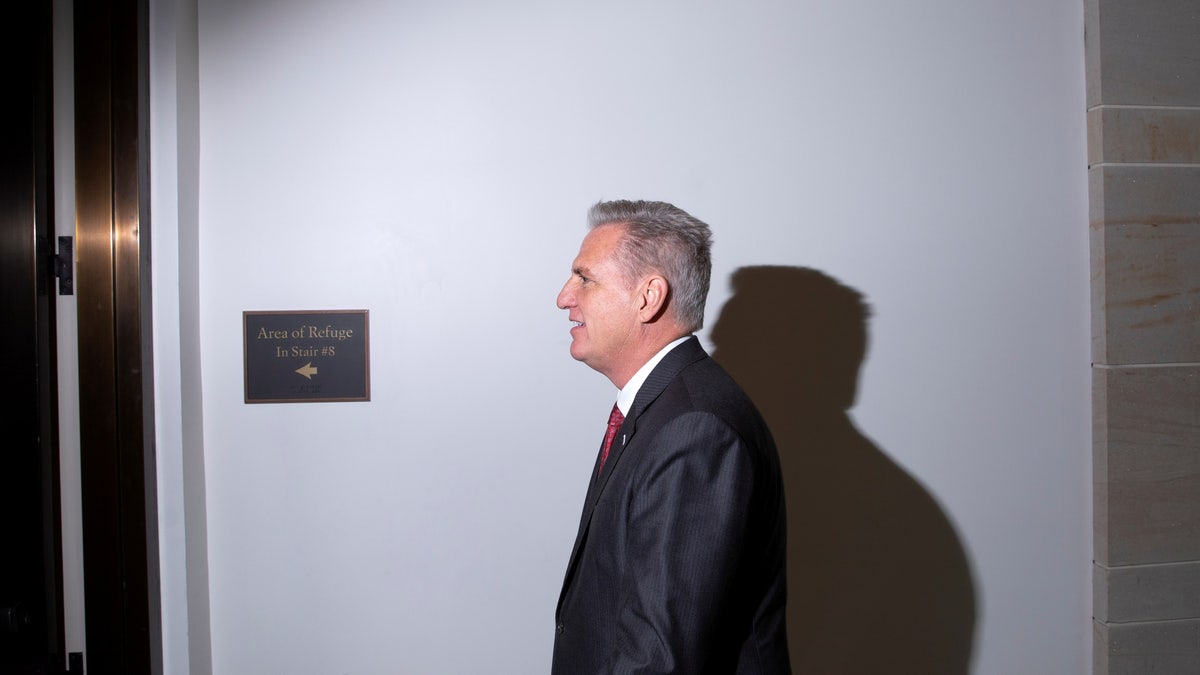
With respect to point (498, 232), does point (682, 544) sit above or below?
below

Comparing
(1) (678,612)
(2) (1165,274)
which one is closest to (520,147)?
(1) (678,612)

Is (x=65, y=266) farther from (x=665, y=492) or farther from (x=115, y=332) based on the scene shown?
(x=665, y=492)

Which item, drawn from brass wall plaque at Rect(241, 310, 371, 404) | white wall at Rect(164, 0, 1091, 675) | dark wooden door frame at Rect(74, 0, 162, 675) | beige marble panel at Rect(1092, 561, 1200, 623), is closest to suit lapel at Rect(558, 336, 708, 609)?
white wall at Rect(164, 0, 1091, 675)

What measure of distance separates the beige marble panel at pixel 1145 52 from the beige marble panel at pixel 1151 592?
123 centimetres

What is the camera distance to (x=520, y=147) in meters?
1.97

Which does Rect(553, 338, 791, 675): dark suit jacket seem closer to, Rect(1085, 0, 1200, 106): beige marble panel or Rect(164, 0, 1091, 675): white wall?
Rect(164, 0, 1091, 675): white wall

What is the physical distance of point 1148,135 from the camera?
6.98 feet

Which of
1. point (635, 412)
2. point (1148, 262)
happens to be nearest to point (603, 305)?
point (635, 412)

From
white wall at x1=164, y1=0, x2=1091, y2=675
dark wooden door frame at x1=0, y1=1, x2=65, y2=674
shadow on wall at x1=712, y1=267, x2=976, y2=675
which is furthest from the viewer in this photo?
shadow on wall at x1=712, y1=267, x2=976, y2=675

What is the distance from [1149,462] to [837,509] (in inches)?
33.0

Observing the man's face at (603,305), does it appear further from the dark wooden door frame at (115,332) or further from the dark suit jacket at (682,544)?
the dark wooden door frame at (115,332)

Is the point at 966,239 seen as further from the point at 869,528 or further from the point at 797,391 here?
the point at 869,528

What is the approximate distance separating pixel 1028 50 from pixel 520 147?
4.48 feet

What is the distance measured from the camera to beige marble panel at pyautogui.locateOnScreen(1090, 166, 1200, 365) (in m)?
2.13
